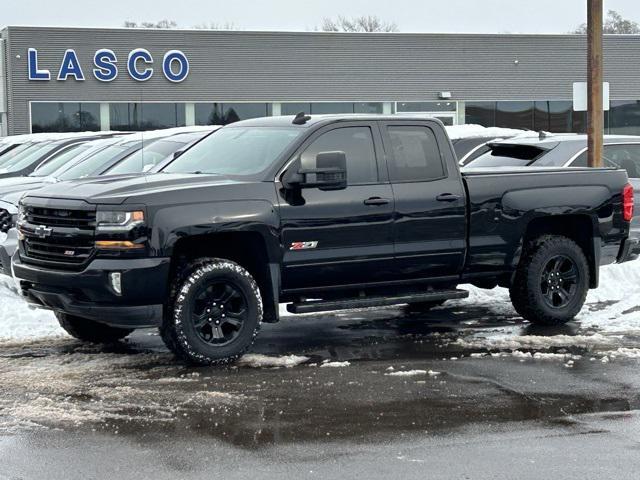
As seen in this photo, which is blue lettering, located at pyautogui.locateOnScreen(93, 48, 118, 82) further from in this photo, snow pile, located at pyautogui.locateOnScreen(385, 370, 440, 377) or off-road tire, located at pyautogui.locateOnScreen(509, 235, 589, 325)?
snow pile, located at pyautogui.locateOnScreen(385, 370, 440, 377)

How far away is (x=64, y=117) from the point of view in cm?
4097

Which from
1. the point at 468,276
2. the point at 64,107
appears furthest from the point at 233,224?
the point at 64,107

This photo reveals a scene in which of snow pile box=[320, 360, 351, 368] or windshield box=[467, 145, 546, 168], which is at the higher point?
windshield box=[467, 145, 546, 168]

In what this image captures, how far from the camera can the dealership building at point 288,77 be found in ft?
134

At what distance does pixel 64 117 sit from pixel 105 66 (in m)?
2.40

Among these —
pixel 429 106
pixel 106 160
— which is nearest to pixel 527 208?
pixel 106 160

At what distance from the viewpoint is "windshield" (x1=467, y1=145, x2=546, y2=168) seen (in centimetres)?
1334

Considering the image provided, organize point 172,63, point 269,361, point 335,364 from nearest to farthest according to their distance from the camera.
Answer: point 335,364 < point 269,361 < point 172,63

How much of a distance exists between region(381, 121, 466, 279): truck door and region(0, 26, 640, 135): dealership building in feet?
108

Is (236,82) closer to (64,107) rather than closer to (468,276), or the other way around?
(64,107)

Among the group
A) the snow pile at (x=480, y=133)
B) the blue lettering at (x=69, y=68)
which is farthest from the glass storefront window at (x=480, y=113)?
the snow pile at (x=480, y=133)

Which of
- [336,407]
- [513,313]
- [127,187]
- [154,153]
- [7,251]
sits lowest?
[336,407]

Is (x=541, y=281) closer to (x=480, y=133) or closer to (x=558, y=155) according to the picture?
(x=558, y=155)

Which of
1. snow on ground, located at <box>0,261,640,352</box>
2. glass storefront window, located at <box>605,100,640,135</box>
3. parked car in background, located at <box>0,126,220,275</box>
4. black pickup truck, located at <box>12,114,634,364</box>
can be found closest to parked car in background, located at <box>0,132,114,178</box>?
parked car in background, located at <box>0,126,220,275</box>
